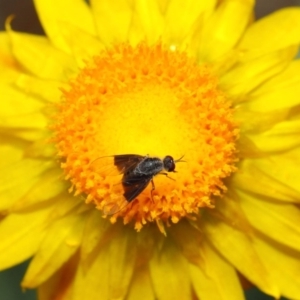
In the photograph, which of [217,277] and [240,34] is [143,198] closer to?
[217,277]

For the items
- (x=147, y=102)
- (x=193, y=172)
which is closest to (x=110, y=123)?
(x=147, y=102)

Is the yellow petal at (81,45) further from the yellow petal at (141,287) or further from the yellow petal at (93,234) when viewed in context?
the yellow petal at (141,287)

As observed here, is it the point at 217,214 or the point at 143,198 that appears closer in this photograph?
the point at 143,198

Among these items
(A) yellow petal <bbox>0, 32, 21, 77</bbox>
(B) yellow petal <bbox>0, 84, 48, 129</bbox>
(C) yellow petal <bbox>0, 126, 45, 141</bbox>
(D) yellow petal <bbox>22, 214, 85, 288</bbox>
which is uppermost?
(A) yellow petal <bbox>0, 32, 21, 77</bbox>

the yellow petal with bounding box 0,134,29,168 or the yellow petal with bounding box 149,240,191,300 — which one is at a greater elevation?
the yellow petal with bounding box 0,134,29,168

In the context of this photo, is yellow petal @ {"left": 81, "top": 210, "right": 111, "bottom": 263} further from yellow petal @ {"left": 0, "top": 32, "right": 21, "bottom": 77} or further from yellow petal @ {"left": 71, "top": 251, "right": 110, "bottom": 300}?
yellow petal @ {"left": 0, "top": 32, "right": 21, "bottom": 77}

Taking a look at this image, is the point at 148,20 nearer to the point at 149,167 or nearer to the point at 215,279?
the point at 149,167

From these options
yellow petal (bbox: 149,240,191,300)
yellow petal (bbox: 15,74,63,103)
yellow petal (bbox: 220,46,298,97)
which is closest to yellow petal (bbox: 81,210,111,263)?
yellow petal (bbox: 149,240,191,300)
